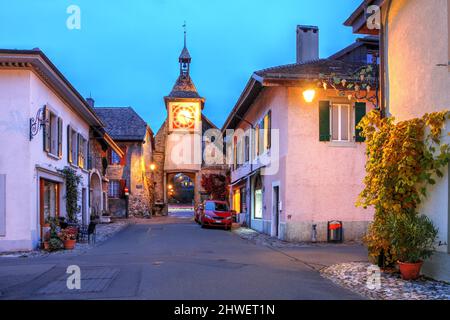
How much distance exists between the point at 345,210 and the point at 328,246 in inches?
91.8

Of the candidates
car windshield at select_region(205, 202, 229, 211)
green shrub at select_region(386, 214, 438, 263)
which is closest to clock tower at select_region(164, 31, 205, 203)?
car windshield at select_region(205, 202, 229, 211)

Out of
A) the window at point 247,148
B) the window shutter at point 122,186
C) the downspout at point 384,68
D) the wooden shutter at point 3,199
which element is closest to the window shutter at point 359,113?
the downspout at point 384,68

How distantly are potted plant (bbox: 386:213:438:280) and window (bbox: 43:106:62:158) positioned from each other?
39.7 ft

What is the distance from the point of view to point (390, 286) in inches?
317

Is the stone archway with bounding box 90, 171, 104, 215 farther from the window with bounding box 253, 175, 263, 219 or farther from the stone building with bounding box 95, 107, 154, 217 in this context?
the window with bounding box 253, 175, 263, 219

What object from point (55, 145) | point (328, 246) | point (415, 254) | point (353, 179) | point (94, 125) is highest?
point (94, 125)

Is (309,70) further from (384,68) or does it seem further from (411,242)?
(411,242)

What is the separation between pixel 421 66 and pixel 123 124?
3274 centimetres

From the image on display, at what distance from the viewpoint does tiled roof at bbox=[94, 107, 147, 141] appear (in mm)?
37812

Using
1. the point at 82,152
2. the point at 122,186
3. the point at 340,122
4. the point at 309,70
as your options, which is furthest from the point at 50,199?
the point at 122,186
